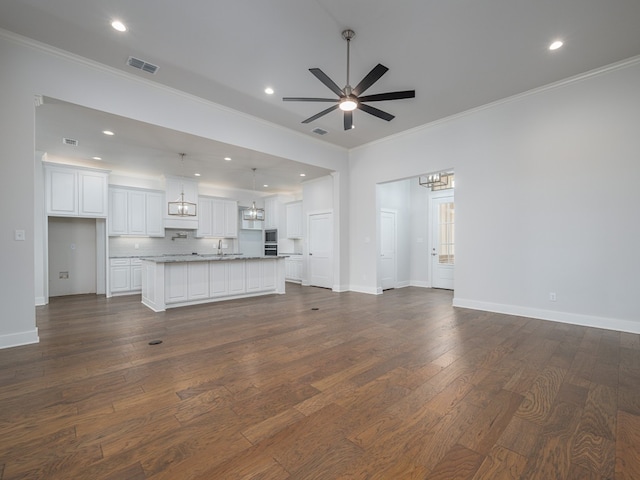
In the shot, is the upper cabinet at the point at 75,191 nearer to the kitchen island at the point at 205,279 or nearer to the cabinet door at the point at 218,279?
the kitchen island at the point at 205,279

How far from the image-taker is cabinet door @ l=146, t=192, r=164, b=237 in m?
7.48

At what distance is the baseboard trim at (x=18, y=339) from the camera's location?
3158mm

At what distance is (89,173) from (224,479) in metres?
7.33

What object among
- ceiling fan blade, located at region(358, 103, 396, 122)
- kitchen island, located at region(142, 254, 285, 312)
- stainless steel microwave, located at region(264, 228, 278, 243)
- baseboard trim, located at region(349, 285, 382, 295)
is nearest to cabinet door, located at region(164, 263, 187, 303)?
kitchen island, located at region(142, 254, 285, 312)

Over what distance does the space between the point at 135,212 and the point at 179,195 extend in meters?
1.14

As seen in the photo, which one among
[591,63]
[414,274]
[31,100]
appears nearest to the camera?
[31,100]

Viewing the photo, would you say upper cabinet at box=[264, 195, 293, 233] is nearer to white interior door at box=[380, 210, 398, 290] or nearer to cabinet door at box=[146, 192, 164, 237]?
cabinet door at box=[146, 192, 164, 237]

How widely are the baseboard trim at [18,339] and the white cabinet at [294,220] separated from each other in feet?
21.1

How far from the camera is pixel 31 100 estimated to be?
332 centimetres

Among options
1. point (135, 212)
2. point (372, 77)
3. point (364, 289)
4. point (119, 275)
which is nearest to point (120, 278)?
point (119, 275)

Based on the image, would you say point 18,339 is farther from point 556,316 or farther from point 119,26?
point 556,316

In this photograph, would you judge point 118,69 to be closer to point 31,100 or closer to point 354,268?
point 31,100

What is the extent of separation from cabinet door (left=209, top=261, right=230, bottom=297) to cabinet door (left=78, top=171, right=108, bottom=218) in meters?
3.20

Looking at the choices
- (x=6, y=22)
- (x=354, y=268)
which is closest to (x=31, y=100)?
(x=6, y=22)
